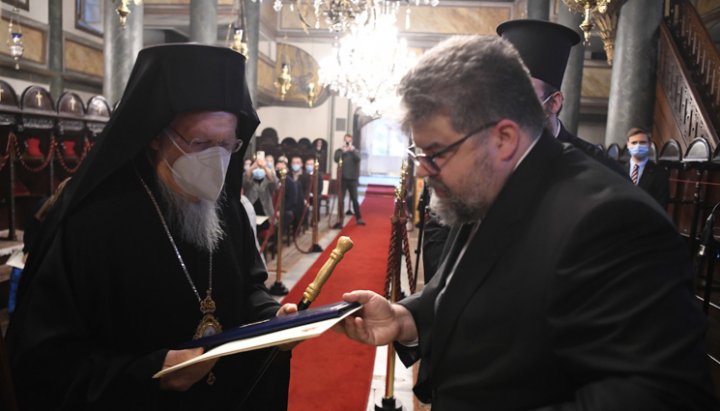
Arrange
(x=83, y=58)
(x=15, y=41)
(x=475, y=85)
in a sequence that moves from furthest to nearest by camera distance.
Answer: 1. (x=83, y=58)
2. (x=15, y=41)
3. (x=475, y=85)

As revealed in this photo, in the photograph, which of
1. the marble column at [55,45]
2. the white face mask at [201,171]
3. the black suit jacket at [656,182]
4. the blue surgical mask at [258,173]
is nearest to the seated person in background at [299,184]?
the blue surgical mask at [258,173]

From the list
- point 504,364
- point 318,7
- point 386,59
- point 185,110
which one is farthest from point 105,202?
point 386,59

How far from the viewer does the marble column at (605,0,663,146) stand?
737 cm

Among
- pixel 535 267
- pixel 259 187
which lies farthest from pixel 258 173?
pixel 535 267

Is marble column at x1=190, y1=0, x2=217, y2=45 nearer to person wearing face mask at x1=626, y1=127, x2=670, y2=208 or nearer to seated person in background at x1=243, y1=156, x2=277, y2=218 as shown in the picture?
seated person in background at x1=243, y1=156, x2=277, y2=218

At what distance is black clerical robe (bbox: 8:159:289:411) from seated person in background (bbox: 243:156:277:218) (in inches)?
228

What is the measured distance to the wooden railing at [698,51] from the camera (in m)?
7.92

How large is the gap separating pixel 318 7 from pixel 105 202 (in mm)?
6592

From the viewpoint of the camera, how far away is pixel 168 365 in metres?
1.63

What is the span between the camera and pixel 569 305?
3.48 ft

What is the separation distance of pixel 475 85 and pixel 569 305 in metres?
0.54

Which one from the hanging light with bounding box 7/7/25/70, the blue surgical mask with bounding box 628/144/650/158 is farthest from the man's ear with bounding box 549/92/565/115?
the hanging light with bounding box 7/7/25/70

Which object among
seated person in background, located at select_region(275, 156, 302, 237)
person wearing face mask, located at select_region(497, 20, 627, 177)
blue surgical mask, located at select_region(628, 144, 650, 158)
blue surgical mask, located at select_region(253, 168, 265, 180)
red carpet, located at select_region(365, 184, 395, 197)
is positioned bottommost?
red carpet, located at select_region(365, 184, 395, 197)

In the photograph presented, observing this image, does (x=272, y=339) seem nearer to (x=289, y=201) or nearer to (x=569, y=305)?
(x=569, y=305)
